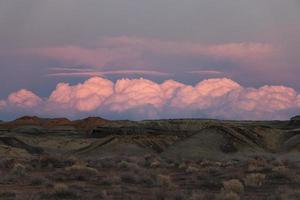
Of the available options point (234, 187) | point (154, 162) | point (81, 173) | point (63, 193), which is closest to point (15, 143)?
point (154, 162)

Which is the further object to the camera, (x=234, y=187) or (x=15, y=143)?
(x=15, y=143)

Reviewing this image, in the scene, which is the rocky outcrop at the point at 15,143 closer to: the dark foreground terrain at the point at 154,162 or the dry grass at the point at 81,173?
the dark foreground terrain at the point at 154,162

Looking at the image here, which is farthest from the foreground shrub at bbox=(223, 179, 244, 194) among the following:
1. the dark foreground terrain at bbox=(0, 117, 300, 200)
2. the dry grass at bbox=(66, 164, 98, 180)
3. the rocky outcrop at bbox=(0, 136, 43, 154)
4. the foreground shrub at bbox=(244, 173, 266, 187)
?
the rocky outcrop at bbox=(0, 136, 43, 154)

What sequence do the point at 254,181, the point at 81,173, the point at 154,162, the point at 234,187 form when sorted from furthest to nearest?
the point at 154,162, the point at 81,173, the point at 254,181, the point at 234,187

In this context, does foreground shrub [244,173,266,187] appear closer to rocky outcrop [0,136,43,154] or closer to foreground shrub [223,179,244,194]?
foreground shrub [223,179,244,194]

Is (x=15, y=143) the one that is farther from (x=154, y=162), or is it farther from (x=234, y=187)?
(x=234, y=187)

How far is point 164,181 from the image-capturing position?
1272 inches

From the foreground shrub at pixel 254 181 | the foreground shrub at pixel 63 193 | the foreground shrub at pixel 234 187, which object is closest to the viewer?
the foreground shrub at pixel 63 193

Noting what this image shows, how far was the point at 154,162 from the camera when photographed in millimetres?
55656

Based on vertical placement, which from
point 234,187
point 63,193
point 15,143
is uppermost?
point 234,187

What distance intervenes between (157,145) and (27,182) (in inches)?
2558

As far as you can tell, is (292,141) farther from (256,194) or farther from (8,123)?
(8,123)

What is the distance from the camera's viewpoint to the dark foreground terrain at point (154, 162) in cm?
2836

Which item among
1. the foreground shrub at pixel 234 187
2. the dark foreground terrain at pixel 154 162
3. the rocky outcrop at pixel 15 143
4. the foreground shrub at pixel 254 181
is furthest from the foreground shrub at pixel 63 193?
the rocky outcrop at pixel 15 143
